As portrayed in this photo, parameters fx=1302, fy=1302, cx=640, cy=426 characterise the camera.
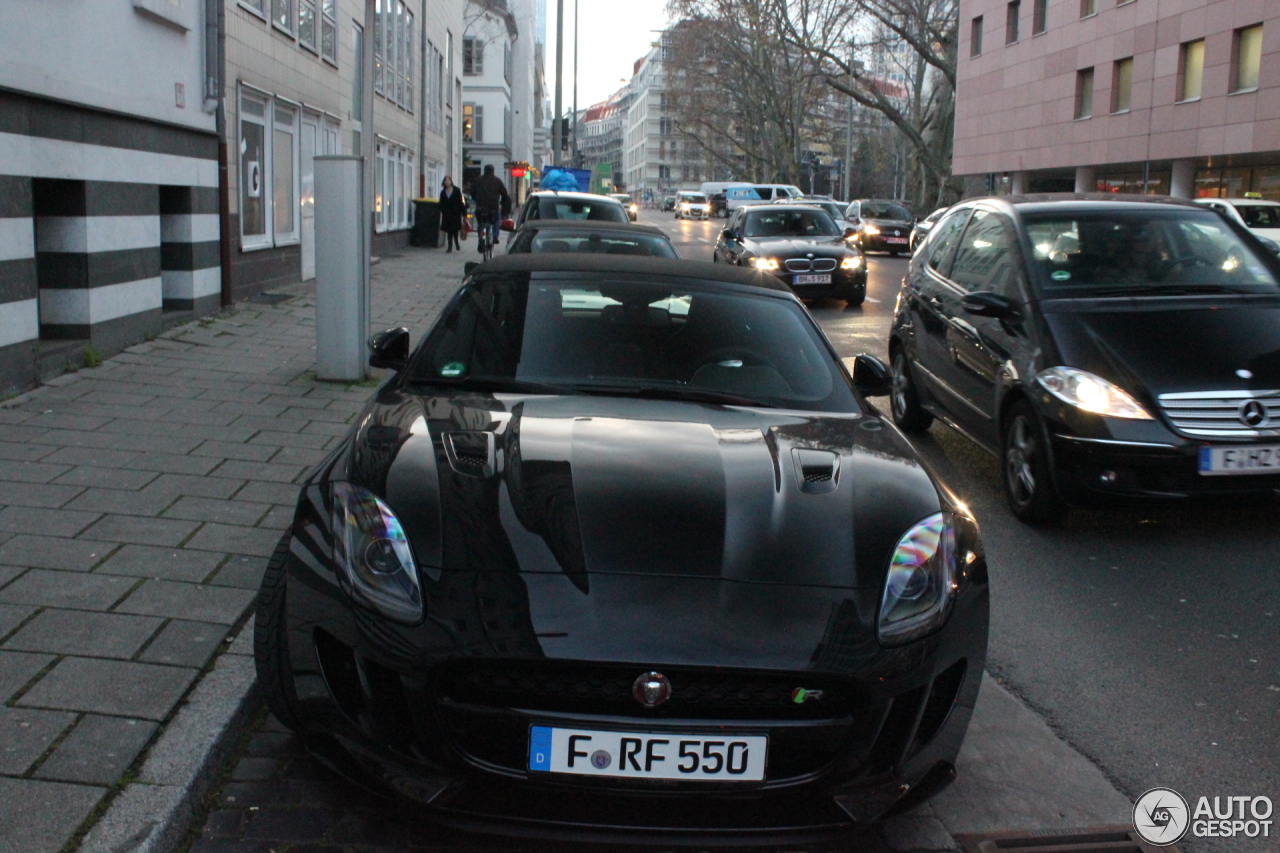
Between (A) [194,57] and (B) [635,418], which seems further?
(A) [194,57]

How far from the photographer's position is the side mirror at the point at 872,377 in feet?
15.6

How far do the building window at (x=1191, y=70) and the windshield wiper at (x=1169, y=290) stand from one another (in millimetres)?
35478

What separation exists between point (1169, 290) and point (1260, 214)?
1915cm

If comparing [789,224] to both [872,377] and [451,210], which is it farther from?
[872,377]

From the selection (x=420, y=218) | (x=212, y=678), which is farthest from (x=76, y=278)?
(x=420, y=218)

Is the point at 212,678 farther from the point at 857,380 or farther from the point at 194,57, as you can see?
the point at 194,57

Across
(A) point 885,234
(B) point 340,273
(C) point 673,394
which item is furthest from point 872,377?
(A) point 885,234

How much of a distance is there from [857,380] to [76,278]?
278 inches

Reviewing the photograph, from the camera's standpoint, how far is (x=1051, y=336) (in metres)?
6.46

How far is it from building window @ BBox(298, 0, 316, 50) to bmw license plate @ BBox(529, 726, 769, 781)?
17609 millimetres

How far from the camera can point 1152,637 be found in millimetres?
4805

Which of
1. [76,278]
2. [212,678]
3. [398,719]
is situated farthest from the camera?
[76,278]

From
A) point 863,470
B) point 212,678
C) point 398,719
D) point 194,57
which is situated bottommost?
point 212,678

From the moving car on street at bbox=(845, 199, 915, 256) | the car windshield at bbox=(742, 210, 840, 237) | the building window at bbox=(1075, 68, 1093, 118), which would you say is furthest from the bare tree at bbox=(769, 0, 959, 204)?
the car windshield at bbox=(742, 210, 840, 237)
